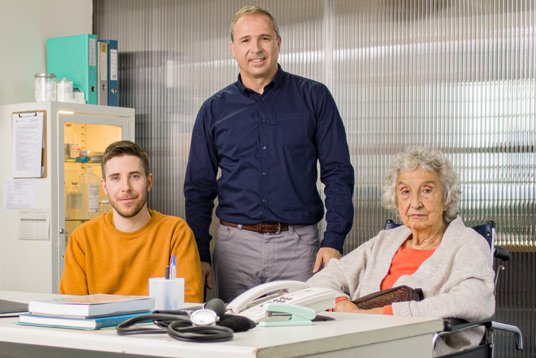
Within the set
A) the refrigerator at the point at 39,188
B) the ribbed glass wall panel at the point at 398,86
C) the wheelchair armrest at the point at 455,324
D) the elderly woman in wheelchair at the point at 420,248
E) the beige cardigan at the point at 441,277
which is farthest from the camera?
the refrigerator at the point at 39,188

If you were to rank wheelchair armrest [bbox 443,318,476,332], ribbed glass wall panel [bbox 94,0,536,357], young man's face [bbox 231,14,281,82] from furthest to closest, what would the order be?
ribbed glass wall panel [bbox 94,0,536,357]
young man's face [bbox 231,14,281,82]
wheelchair armrest [bbox 443,318,476,332]

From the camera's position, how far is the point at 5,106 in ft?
15.6

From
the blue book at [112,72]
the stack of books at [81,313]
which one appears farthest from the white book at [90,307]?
the blue book at [112,72]

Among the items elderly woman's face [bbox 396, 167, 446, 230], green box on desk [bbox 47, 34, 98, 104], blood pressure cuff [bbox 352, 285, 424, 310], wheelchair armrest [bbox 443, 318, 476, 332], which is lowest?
wheelchair armrest [bbox 443, 318, 476, 332]

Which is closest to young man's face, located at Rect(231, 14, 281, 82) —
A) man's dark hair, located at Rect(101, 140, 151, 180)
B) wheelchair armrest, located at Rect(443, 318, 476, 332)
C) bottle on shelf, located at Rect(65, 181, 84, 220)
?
man's dark hair, located at Rect(101, 140, 151, 180)

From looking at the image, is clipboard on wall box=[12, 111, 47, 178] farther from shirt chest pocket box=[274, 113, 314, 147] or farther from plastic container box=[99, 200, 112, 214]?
shirt chest pocket box=[274, 113, 314, 147]

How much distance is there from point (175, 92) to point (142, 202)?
2242 millimetres

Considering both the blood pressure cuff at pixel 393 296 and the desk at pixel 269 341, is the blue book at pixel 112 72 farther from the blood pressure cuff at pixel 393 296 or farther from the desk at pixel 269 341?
the desk at pixel 269 341

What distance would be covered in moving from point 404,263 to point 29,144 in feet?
7.77

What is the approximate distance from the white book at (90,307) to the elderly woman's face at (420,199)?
133 cm

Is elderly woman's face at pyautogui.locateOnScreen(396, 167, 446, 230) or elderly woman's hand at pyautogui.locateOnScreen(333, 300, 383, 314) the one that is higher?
elderly woman's face at pyautogui.locateOnScreen(396, 167, 446, 230)

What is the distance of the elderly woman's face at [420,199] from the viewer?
3119 millimetres

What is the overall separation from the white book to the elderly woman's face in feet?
4.37

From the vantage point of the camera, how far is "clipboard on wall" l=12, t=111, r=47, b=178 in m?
4.64
